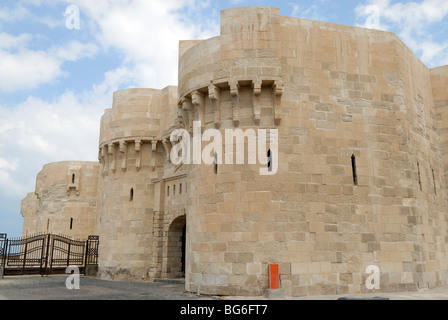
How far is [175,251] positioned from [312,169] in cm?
880

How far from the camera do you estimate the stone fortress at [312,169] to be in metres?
9.61

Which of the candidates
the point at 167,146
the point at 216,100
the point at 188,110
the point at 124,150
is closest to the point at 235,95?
the point at 216,100

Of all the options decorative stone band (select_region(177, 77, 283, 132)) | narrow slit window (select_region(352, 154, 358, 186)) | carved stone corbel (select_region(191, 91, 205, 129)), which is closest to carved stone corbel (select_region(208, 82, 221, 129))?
decorative stone band (select_region(177, 77, 283, 132))

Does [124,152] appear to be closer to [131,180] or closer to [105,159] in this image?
[131,180]

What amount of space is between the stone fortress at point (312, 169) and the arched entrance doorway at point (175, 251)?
553 cm

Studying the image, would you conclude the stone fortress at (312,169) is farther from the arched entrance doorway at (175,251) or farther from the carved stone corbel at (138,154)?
the arched entrance doorway at (175,251)

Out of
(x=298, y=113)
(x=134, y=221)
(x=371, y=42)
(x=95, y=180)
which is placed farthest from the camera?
(x=95, y=180)

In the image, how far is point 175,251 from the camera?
1647 cm

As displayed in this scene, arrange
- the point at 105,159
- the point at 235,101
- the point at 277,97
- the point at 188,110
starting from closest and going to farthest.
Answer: the point at 277,97, the point at 235,101, the point at 188,110, the point at 105,159

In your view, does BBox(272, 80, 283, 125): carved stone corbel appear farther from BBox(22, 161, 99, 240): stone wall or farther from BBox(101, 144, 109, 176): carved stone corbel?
BBox(22, 161, 99, 240): stone wall

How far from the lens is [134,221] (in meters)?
17.1
